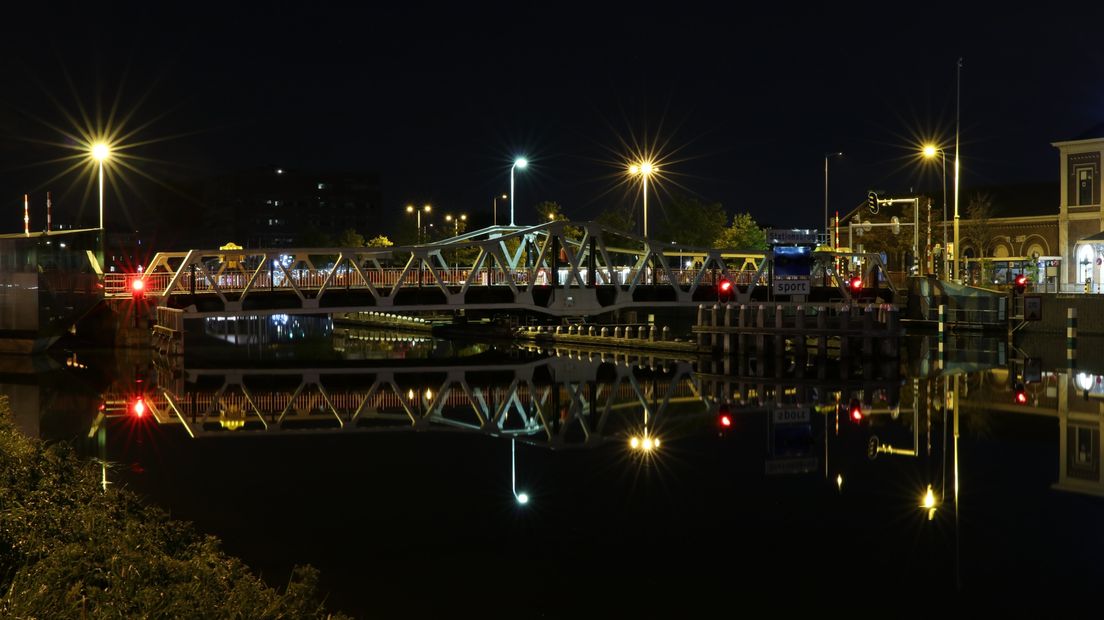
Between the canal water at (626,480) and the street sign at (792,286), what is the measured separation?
9.64 m

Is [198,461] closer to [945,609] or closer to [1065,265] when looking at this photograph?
[945,609]

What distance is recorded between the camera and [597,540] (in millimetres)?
15156

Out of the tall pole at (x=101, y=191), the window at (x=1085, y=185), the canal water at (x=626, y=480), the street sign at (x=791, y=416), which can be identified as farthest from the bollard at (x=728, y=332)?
the window at (x=1085, y=185)

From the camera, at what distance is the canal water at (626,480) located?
1311cm

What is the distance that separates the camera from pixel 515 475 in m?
20.7

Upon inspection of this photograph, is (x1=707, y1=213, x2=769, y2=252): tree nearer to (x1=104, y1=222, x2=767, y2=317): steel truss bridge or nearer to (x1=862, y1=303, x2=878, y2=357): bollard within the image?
(x1=104, y1=222, x2=767, y2=317): steel truss bridge

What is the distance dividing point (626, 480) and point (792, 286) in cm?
3218

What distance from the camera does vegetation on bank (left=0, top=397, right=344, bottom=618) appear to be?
8422 millimetres

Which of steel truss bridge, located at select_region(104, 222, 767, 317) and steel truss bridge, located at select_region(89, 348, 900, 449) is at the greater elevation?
steel truss bridge, located at select_region(104, 222, 767, 317)

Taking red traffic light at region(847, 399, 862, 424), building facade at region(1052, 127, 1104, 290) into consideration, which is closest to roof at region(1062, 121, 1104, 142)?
building facade at region(1052, 127, 1104, 290)

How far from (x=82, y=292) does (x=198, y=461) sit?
31.9 m

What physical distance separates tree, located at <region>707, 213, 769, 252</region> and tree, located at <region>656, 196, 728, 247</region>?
72 cm

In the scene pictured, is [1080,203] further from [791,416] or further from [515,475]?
[515,475]

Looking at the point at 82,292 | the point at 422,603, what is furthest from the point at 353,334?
the point at 422,603
